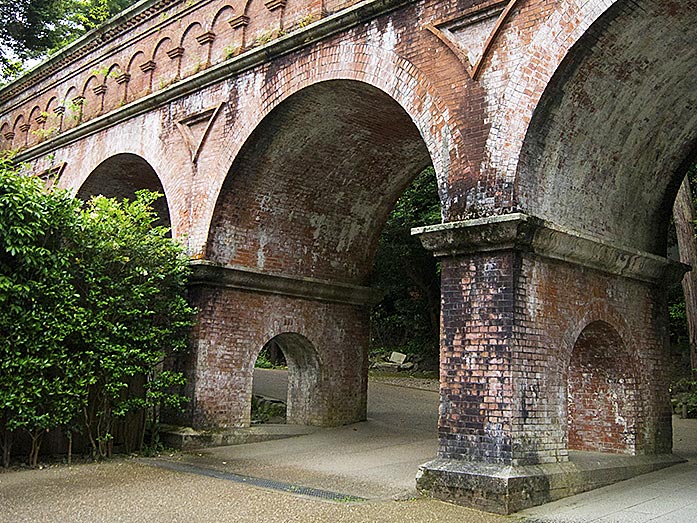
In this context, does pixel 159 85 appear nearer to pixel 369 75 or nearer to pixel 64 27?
pixel 369 75

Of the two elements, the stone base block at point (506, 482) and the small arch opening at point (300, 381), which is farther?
the small arch opening at point (300, 381)

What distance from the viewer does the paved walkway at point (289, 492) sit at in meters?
6.62

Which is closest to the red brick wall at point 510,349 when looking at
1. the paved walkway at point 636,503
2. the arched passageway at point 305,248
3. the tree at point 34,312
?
the paved walkway at point 636,503

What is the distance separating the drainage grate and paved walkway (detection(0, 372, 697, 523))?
0.9 inches

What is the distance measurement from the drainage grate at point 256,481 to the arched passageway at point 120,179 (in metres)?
6.64

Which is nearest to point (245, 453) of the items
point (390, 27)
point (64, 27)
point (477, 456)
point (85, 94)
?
point (477, 456)

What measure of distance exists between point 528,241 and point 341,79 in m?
3.81

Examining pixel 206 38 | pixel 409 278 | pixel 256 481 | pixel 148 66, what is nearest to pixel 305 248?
pixel 206 38

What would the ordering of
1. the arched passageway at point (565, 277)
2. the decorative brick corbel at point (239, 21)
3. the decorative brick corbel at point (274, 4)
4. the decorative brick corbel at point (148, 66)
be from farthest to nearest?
the decorative brick corbel at point (148, 66)
the decorative brick corbel at point (239, 21)
the decorative brick corbel at point (274, 4)
the arched passageway at point (565, 277)

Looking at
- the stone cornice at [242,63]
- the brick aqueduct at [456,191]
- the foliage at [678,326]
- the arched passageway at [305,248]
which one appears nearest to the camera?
the brick aqueduct at [456,191]

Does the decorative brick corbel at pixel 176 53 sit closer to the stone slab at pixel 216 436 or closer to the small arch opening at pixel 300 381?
the small arch opening at pixel 300 381

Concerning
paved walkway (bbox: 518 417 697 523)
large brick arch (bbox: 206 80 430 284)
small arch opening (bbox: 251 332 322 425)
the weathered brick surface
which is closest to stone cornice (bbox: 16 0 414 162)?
large brick arch (bbox: 206 80 430 284)

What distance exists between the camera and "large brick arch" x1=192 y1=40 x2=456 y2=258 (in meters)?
8.27

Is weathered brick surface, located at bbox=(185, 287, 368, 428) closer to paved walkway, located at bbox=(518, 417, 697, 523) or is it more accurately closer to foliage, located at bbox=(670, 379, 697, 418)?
paved walkway, located at bbox=(518, 417, 697, 523)
